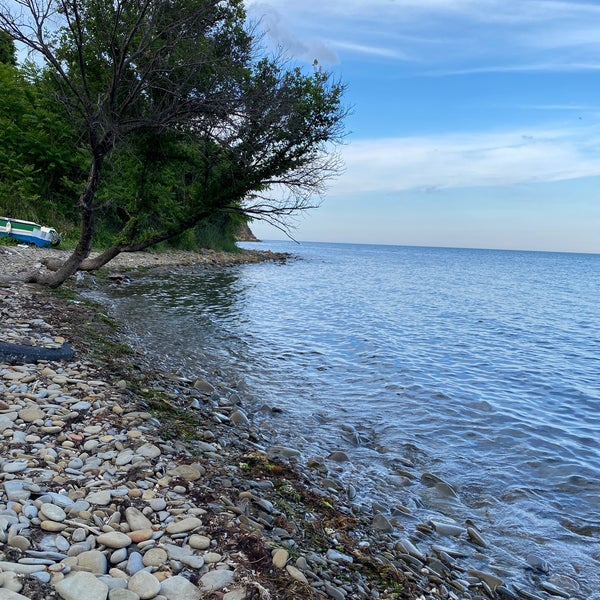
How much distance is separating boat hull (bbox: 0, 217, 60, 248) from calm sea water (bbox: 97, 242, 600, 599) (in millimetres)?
6388

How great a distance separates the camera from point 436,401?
10.1 metres

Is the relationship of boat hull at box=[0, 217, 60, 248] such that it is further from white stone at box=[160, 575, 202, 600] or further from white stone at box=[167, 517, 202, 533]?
white stone at box=[160, 575, 202, 600]

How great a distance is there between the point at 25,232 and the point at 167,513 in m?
23.6

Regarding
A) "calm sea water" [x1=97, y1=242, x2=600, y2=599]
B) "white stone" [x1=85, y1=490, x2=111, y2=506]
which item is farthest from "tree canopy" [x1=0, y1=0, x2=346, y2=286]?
"white stone" [x1=85, y1=490, x2=111, y2=506]

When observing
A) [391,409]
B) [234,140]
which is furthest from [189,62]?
[391,409]

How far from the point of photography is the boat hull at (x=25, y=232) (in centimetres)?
2270

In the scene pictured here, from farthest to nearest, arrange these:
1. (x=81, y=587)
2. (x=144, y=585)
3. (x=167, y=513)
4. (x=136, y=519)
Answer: (x=167, y=513), (x=136, y=519), (x=144, y=585), (x=81, y=587)

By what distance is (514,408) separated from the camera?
9914 mm

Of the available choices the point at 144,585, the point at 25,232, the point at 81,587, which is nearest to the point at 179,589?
the point at 144,585

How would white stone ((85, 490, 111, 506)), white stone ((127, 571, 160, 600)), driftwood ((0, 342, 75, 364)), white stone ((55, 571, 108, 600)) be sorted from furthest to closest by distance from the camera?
driftwood ((0, 342, 75, 364)) → white stone ((85, 490, 111, 506)) → white stone ((127, 571, 160, 600)) → white stone ((55, 571, 108, 600))

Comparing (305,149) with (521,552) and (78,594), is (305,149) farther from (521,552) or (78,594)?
(78,594)

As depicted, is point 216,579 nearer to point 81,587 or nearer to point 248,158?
point 81,587

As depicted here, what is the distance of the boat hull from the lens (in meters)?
22.7

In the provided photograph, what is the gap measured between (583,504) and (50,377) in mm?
7385
